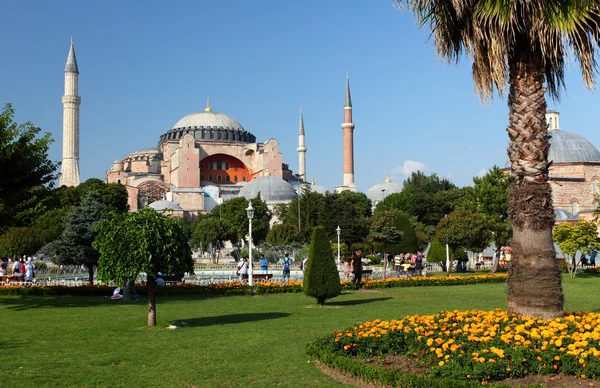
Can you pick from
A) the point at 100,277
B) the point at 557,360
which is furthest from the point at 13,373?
the point at 557,360

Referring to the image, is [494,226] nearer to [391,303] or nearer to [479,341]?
[391,303]

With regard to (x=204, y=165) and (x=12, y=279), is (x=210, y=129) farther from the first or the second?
(x=12, y=279)

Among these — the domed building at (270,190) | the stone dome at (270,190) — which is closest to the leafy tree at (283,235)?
the domed building at (270,190)

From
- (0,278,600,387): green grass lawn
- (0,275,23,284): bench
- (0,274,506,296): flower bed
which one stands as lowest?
(0,278,600,387): green grass lawn

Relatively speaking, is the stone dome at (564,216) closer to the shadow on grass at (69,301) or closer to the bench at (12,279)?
the shadow on grass at (69,301)

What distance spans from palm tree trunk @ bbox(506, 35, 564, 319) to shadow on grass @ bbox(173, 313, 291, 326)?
15.6 ft

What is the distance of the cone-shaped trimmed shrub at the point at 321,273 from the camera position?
12.2m

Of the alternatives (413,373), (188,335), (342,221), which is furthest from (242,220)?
(413,373)

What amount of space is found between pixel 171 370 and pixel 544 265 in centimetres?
389

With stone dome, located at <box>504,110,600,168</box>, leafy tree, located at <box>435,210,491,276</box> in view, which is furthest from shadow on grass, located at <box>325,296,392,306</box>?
stone dome, located at <box>504,110,600,168</box>

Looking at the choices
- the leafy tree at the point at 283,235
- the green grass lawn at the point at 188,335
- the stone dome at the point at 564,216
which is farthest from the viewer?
the stone dome at the point at 564,216

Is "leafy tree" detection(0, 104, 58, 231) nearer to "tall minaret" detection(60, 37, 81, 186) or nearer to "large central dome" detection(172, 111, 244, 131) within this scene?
"tall minaret" detection(60, 37, 81, 186)

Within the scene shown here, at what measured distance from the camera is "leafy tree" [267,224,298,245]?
4028 cm

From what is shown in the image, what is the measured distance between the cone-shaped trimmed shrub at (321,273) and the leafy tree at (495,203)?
14077 millimetres
